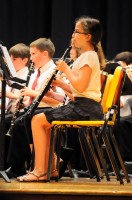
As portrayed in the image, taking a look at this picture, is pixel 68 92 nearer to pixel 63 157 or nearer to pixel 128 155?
pixel 63 157

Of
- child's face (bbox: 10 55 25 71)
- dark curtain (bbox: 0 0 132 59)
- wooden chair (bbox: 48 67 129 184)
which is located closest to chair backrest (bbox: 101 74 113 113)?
wooden chair (bbox: 48 67 129 184)

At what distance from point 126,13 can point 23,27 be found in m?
1.40

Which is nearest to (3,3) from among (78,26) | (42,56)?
(42,56)

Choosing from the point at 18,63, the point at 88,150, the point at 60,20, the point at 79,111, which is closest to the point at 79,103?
the point at 79,111

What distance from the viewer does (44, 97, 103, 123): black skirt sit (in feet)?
11.3

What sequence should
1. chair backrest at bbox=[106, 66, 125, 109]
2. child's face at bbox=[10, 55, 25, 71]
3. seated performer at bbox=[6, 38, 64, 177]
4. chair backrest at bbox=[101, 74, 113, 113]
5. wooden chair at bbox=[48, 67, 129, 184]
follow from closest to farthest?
wooden chair at bbox=[48, 67, 129, 184] → chair backrest at bbox=[106, 66, 125, 109] → chair backrest at bbox=[101, 74, 113, 113] → seated performer at bbox=[6, 38, 64, 177] → child's face at bbox=[10, 55, 25, 71]

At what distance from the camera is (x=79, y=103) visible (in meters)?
3.48

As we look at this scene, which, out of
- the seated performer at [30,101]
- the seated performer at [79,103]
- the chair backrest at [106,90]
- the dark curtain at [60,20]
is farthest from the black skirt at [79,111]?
the dark curtain at [60,20]

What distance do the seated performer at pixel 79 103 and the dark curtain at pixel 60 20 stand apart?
244cm

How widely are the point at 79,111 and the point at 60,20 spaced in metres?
3.04

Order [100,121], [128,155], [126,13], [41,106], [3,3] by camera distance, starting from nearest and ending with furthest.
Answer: [100,121] → [41,106] → [128,155] → [126,13] → [3,3]

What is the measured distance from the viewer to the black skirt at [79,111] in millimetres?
3448

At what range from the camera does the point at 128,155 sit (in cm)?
493

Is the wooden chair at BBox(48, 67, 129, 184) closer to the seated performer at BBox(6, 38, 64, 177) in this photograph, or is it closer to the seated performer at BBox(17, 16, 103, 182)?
the seated performer at BBox(17, 16, 103, 182)
